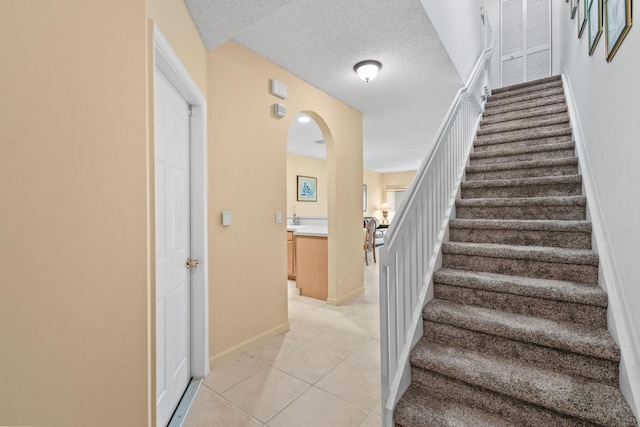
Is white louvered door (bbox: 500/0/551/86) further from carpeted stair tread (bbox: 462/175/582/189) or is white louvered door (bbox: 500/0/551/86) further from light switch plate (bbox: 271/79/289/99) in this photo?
light switch plate (bbox: 271/79/289/99)

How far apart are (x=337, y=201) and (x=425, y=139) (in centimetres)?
318

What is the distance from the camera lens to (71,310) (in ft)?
2.56

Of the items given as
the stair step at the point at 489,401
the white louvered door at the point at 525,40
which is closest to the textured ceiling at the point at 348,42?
the stair step at the point at 489,401

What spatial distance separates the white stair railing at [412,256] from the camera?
4.80ft

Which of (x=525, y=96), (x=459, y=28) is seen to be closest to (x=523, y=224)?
(x=459, y=28)

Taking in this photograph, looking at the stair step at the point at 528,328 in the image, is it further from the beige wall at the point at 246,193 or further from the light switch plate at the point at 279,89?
the light switch plate at the point at 279,89

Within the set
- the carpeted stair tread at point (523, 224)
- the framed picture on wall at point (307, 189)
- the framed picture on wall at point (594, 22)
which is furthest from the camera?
the framed picture on wall at point (307, 189)

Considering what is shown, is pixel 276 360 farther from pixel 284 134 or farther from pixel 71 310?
pixel 284 134

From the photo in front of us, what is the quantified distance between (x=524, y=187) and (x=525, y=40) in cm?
458

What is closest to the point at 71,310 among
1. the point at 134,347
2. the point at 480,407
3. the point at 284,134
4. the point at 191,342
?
the point at 134,347

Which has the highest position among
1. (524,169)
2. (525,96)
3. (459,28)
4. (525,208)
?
(459,28)

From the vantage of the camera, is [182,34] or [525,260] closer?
[182,34]

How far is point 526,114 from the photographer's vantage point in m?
3.49

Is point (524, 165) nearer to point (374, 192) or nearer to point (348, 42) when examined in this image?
point (348, 42)
